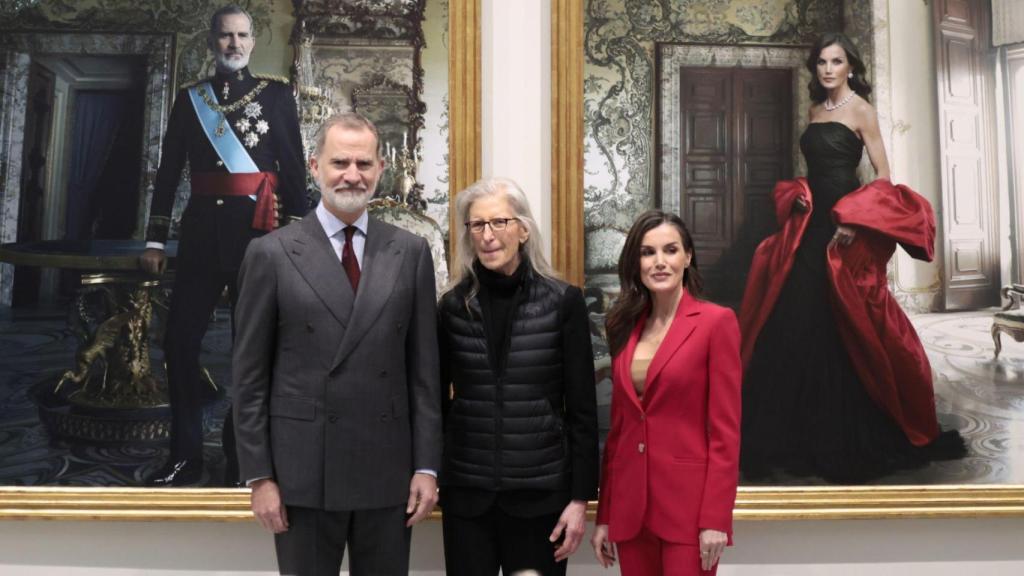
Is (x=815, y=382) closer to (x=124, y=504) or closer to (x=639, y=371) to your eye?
(x=639, y=371)

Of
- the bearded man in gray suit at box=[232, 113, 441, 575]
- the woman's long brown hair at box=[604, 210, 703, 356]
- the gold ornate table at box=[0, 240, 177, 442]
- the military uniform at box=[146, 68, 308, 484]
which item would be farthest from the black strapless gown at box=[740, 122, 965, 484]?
the gold ornate table at box=[0, 240, 177, 442]

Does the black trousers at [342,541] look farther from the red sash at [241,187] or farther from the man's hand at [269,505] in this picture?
the red sash at [241,187]

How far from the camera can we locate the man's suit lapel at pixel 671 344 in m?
1.91

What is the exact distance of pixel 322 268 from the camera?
6.05 feet

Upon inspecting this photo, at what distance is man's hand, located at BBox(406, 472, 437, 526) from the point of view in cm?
187

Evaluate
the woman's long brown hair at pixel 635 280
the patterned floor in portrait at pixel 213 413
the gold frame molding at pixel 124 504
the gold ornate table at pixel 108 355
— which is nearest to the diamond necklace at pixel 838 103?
the patterned floor in portrait at pixel 213 413

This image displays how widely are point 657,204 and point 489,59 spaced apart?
86cm

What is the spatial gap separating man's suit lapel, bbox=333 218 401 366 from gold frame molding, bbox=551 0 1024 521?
919mm

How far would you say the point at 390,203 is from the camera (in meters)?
2.69

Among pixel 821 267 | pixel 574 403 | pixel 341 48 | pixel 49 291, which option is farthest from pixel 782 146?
pixel 49 291

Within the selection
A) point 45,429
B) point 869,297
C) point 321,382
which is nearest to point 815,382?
point 869,297

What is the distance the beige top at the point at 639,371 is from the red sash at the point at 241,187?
147cm

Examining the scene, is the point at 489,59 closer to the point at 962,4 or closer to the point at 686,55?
the point at 686,55

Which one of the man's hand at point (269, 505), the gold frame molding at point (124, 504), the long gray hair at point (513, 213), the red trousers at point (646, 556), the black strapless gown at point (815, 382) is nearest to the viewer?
the man's hand at point (269, 505)
